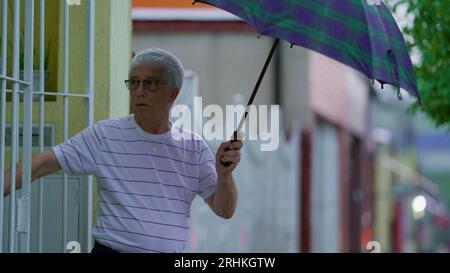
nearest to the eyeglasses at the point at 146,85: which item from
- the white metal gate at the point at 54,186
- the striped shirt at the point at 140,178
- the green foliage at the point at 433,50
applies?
the striped shirt at the point at 140,178

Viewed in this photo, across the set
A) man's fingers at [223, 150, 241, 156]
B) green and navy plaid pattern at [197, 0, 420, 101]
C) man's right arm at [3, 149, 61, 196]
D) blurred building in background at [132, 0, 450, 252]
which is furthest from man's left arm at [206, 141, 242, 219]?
blurred building in background at [132, 0, 450, 252]

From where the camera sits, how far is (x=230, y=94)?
23109 mm

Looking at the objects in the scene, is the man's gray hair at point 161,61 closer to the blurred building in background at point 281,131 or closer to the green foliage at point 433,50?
the green foliage at point 433,50

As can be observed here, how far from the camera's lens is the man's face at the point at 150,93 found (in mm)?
5445

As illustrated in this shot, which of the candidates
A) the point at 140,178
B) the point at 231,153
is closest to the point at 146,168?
the point at 140,178

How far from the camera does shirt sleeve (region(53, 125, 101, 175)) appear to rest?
5.46 metres

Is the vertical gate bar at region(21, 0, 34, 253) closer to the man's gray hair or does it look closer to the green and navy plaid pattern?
the man's gray hair

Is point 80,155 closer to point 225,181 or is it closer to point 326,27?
point 225,181

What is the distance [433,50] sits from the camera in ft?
35.1

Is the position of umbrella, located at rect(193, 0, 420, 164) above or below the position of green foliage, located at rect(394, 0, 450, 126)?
below

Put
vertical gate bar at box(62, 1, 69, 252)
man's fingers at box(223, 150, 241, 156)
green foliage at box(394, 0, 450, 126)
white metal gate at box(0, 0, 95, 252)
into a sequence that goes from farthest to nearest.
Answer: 1. green foliage at box(394, 0, 450, 126)
2. vertical gate bar at box(62, 1, 69, 252)
3. white metal gate at box(0, 0, 95, 252)
4. man's fingers at box(223, 150, 241, 156)

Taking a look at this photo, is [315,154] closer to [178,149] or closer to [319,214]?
[319,214]

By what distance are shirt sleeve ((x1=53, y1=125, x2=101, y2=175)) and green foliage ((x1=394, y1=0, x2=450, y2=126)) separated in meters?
5.08

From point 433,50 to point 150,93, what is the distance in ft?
18.3
